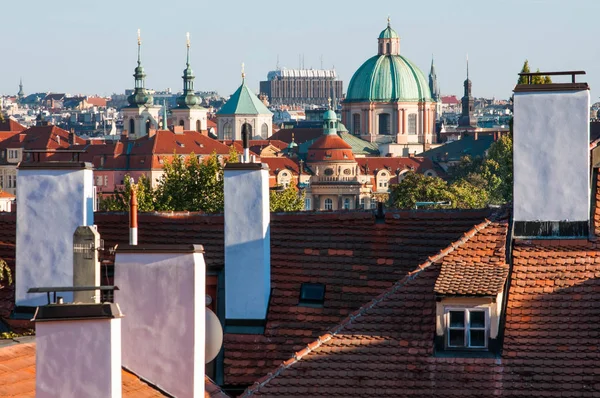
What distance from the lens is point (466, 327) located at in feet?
38.7

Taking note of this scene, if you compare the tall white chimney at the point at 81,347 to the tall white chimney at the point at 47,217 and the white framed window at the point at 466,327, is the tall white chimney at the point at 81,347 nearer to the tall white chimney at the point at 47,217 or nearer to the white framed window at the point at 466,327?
the white framed window at the point at 466,327

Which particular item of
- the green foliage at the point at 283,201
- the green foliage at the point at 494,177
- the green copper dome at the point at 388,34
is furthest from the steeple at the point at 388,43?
A: the green foliage at the point at 283,201

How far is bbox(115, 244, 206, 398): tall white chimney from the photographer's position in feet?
32.6

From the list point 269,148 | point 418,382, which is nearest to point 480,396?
point 418,382

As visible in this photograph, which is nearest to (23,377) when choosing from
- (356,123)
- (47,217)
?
(47,217)

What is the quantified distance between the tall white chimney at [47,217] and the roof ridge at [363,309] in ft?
5.49

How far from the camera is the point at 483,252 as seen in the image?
12641 millimetres

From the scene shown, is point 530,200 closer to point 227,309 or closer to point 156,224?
point 227,309

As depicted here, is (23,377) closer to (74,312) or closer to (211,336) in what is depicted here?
(74,312)

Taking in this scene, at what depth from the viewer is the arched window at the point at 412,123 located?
190 m

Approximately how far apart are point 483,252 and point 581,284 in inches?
28.2

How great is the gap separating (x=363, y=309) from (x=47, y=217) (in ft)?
7.34

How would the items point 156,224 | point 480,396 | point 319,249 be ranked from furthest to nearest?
point 156,224
point 319,249
point 480,396

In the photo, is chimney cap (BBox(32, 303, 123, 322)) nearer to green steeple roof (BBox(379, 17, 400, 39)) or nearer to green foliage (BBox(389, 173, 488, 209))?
green foliage (BBox(389, 173, 488, 209))
